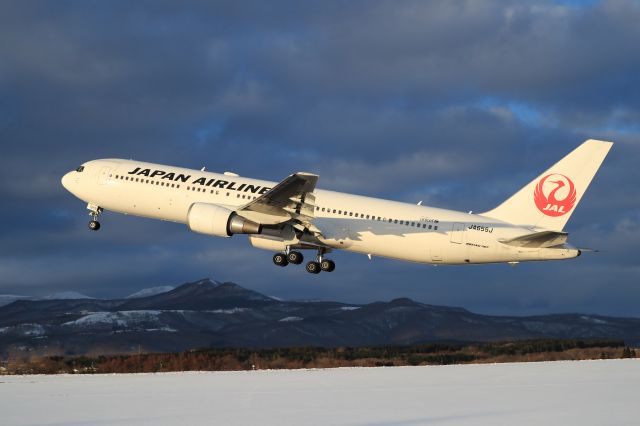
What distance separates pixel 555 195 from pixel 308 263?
47.0 ft

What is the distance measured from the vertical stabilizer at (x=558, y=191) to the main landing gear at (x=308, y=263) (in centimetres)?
1038

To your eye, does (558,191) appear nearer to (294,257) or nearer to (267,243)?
(294,257)

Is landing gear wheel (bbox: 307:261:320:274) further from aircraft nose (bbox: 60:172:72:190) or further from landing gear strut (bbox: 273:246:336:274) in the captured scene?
aircraft nose (bbox: 60:172:72:190)

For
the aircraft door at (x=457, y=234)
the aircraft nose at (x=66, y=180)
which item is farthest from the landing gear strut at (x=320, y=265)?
the aircraft nose at (x=66, y=180)

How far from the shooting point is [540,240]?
44062mm

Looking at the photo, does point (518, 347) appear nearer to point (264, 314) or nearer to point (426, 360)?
point (426, 360)

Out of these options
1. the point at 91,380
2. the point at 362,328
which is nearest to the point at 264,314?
the point at 362,328

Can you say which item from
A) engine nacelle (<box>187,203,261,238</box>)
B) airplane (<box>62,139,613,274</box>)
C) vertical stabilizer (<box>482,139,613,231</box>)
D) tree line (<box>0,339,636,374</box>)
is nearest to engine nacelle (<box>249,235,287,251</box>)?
airplane (<box>62,139,613,274</box>)

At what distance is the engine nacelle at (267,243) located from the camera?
2024 inches

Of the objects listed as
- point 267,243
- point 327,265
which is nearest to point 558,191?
point 327,265

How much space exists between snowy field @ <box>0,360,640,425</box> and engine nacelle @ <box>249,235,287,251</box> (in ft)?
66.0

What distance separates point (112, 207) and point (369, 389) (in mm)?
32548

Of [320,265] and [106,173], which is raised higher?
[106,173]

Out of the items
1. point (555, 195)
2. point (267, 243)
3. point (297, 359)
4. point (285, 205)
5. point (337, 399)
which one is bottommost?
point (337, 399)
